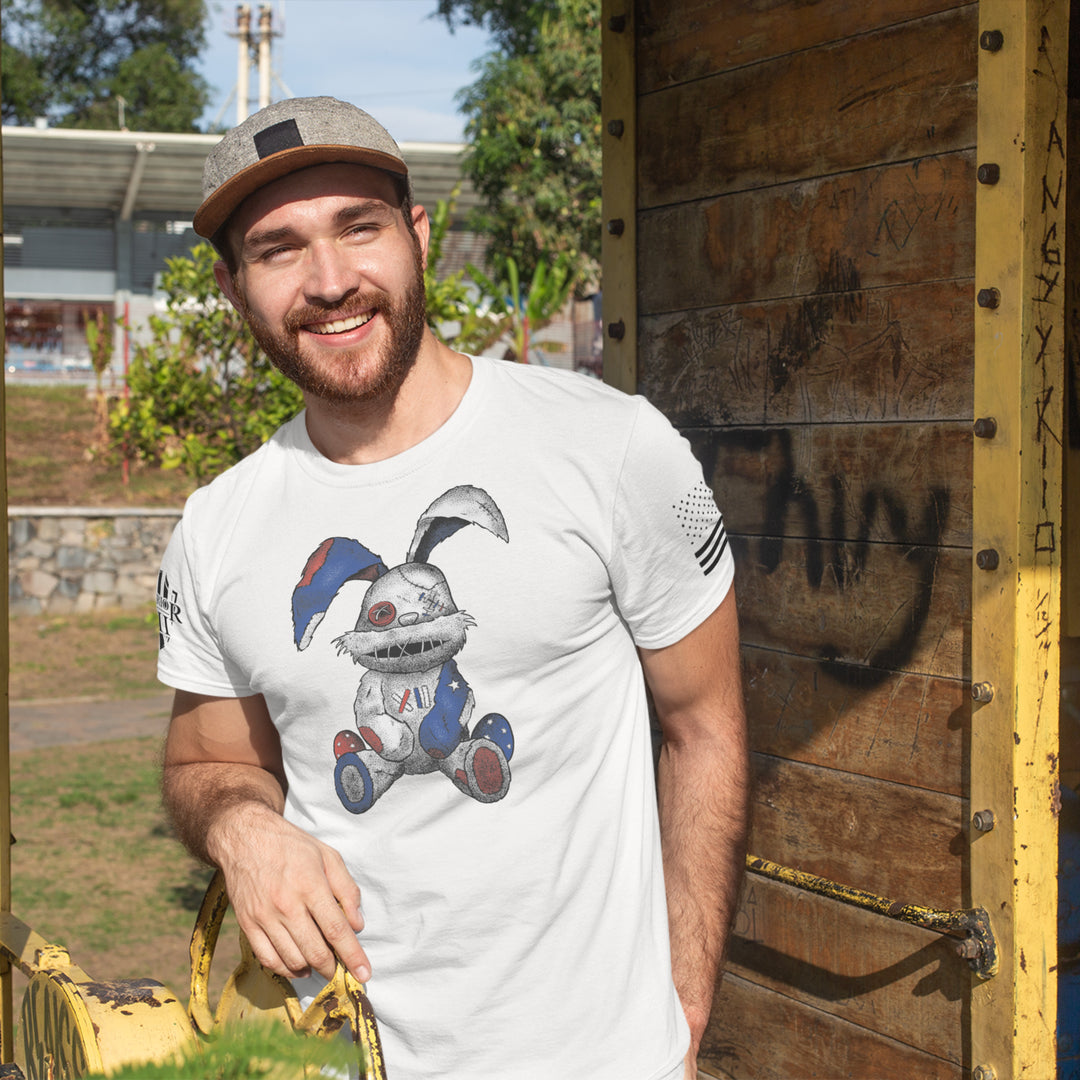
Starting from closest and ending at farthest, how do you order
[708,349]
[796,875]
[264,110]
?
1. [264,110]
2. [796,875]
3. [708,349]

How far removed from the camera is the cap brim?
2059mm

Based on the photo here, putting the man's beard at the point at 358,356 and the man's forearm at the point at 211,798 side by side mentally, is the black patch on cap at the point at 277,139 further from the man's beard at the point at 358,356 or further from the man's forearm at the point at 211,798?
the man's forearm at the point at 211,798

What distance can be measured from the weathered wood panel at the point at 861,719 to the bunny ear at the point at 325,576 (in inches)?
48.1

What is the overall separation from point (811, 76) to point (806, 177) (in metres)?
0.21

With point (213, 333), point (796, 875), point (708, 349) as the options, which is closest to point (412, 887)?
point (796, 875)

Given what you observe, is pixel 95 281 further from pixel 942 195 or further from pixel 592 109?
pixel 942 195

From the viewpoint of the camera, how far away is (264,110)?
2137mm

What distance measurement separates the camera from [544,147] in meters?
19.4

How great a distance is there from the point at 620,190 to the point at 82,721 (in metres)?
9.21

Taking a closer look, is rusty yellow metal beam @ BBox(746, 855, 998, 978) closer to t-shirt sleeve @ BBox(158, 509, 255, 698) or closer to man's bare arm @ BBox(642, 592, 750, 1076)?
man's bare arm @ BBox(642, 592, 750, 1076)

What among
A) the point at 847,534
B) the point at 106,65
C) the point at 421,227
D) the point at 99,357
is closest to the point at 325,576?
the point at 421,227

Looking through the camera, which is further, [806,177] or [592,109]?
[592,109]

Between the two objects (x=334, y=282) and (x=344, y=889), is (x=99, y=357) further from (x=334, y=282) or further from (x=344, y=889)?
(x=344, y=889)

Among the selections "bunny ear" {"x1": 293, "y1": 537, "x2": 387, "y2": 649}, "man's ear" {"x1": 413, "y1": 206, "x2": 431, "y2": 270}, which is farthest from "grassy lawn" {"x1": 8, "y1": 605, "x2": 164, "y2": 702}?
"bunny ear" {"x1": 293, "y1": 537, "x2": 387, "y2": 649}
